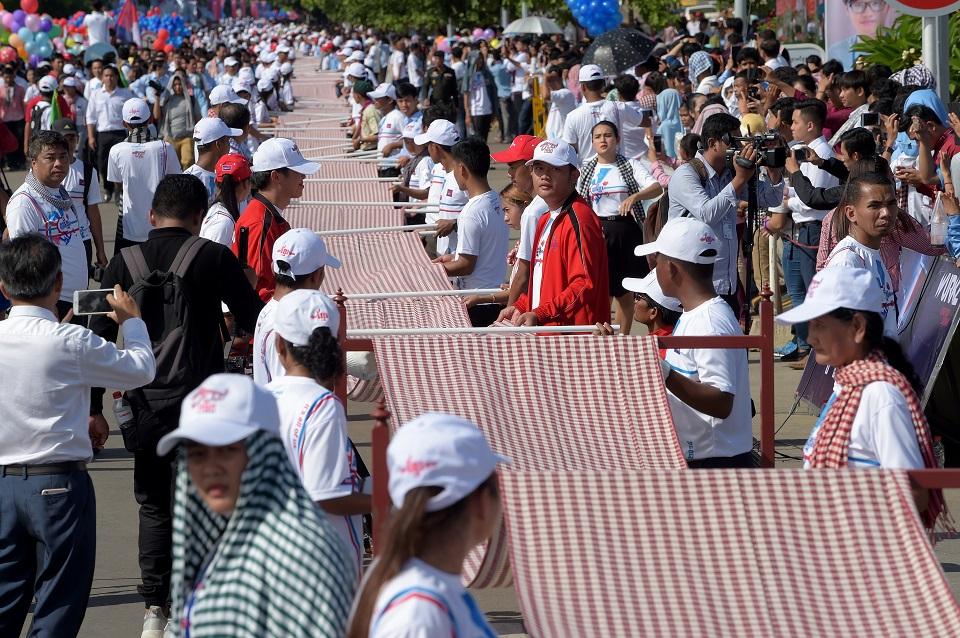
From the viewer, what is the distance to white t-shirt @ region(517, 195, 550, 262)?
24.6ft

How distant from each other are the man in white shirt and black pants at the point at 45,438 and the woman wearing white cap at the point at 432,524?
2.37 m

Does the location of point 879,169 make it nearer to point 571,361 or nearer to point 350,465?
point 571,361

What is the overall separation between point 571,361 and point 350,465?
49.4 inches

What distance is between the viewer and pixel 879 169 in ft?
25.1

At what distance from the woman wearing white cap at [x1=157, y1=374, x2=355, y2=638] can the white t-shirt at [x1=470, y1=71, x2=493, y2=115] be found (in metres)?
22.5

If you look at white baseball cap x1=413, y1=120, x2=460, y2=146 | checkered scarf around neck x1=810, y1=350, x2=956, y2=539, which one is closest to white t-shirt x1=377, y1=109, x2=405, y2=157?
white baseball cap x1=413, y1=120, x2=460, y2=146

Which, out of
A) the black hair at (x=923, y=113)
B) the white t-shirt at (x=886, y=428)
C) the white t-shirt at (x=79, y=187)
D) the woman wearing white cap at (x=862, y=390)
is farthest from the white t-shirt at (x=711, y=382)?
the white t-shirt at (x=79, y=187)

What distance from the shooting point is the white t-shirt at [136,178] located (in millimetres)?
10625

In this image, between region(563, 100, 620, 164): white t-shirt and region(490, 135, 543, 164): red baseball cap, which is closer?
region(490, 135, 543, 164): red baseball cap

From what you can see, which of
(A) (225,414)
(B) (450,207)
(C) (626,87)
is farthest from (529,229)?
(C) (626,87)

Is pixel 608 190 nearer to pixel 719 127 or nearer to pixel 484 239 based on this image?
pixel 719 127

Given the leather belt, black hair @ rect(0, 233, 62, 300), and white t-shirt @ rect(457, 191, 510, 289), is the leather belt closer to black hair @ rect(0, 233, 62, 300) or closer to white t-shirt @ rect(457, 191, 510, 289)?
black hair @ rect(0, 233, 62, 300)

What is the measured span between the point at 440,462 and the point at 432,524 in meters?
0.12

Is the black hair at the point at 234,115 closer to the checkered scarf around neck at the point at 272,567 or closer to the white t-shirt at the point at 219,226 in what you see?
the white t-shirt at the point at 219,226
